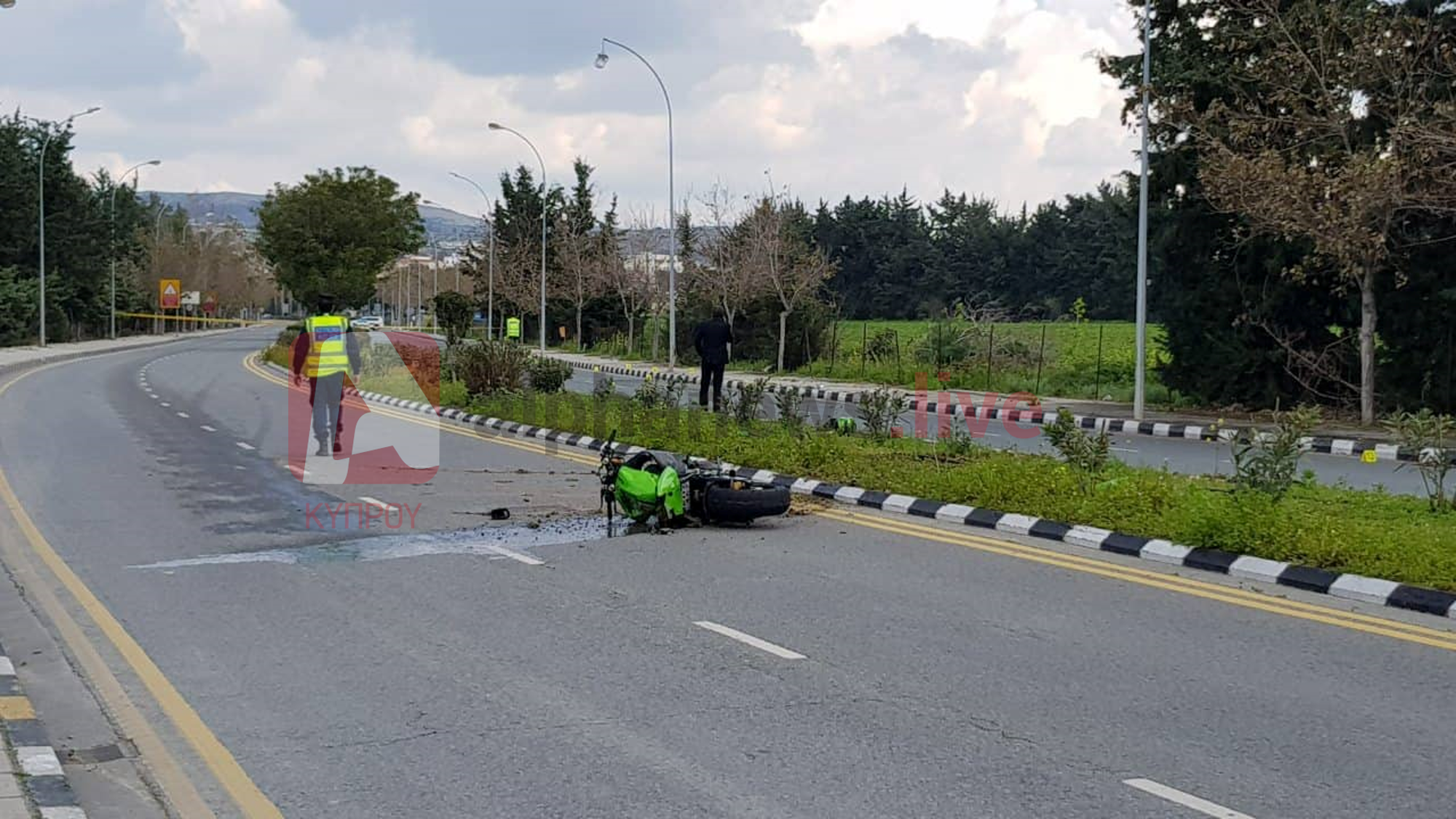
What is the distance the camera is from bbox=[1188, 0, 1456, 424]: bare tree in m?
22.4

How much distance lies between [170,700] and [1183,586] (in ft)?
21.6

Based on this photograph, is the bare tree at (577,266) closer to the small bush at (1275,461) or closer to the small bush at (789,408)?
the small bush at (789,408)

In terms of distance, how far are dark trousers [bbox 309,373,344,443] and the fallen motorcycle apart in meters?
7.59

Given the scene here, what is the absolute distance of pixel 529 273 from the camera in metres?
76.9

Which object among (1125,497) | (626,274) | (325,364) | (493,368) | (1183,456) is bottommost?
(1183,456)

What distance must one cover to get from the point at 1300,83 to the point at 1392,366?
544 cm

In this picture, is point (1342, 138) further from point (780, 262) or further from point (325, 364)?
point (780, 262)

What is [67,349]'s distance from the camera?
61.8 meters

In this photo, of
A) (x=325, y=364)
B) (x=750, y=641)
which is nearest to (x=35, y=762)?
(x=750, y=641)

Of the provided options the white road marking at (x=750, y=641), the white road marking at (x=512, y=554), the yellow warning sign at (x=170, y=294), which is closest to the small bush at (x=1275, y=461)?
the white road marking at (x=750, y=641)

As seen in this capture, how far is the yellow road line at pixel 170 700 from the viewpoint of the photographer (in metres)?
5.59

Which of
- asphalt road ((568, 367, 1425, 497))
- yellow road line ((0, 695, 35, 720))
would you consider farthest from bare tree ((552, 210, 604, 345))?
yellow road line ((0, 695, 35, 720))

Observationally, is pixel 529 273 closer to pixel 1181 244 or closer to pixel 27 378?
pixel 27 378

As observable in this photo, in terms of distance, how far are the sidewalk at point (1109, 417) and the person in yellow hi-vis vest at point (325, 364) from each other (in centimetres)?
597
